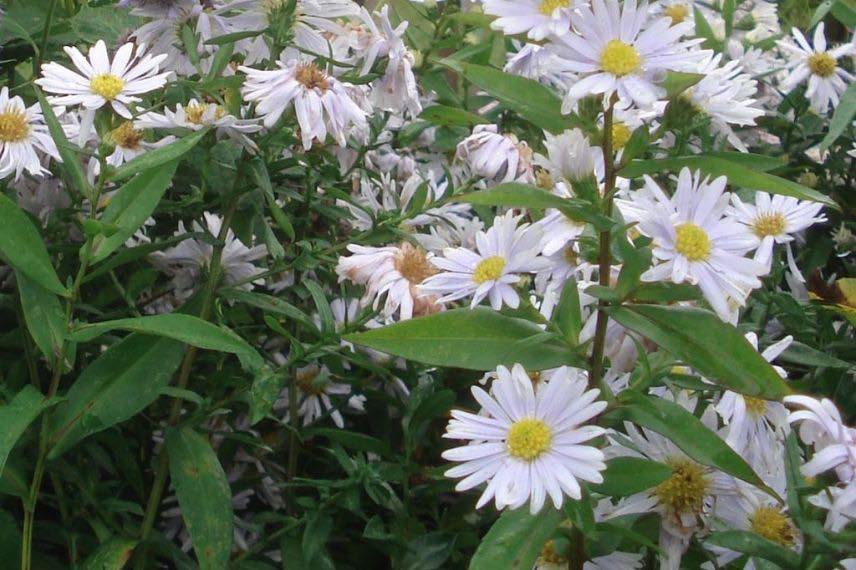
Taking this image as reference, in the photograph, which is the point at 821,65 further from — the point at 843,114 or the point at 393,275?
the point at 393,275

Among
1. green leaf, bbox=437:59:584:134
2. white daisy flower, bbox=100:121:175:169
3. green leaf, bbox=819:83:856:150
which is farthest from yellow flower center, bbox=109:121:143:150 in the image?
green leaf, bbox=819:83:856:150

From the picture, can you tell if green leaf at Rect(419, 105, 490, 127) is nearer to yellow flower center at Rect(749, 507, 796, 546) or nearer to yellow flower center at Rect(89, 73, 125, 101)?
yellow flower center at Rect(89, 73, 125, 101)

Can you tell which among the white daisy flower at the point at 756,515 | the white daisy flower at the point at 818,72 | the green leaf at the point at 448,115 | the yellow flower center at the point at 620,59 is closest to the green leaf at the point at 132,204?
the green leaf at the point at 448,115

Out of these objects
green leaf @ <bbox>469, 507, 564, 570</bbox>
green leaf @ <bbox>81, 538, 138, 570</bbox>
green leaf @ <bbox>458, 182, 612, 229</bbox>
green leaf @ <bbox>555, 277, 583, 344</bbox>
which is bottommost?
green leaf @ <bbox>81, 538, 138, 570</bbox>

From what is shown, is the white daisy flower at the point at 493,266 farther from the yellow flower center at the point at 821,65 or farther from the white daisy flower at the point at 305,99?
the yellow flower center at the point at 821,65

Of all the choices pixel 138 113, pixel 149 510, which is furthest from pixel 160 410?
pixel 138 113

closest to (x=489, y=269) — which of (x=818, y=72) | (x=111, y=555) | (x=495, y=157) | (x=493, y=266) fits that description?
(x=493, y=266)
